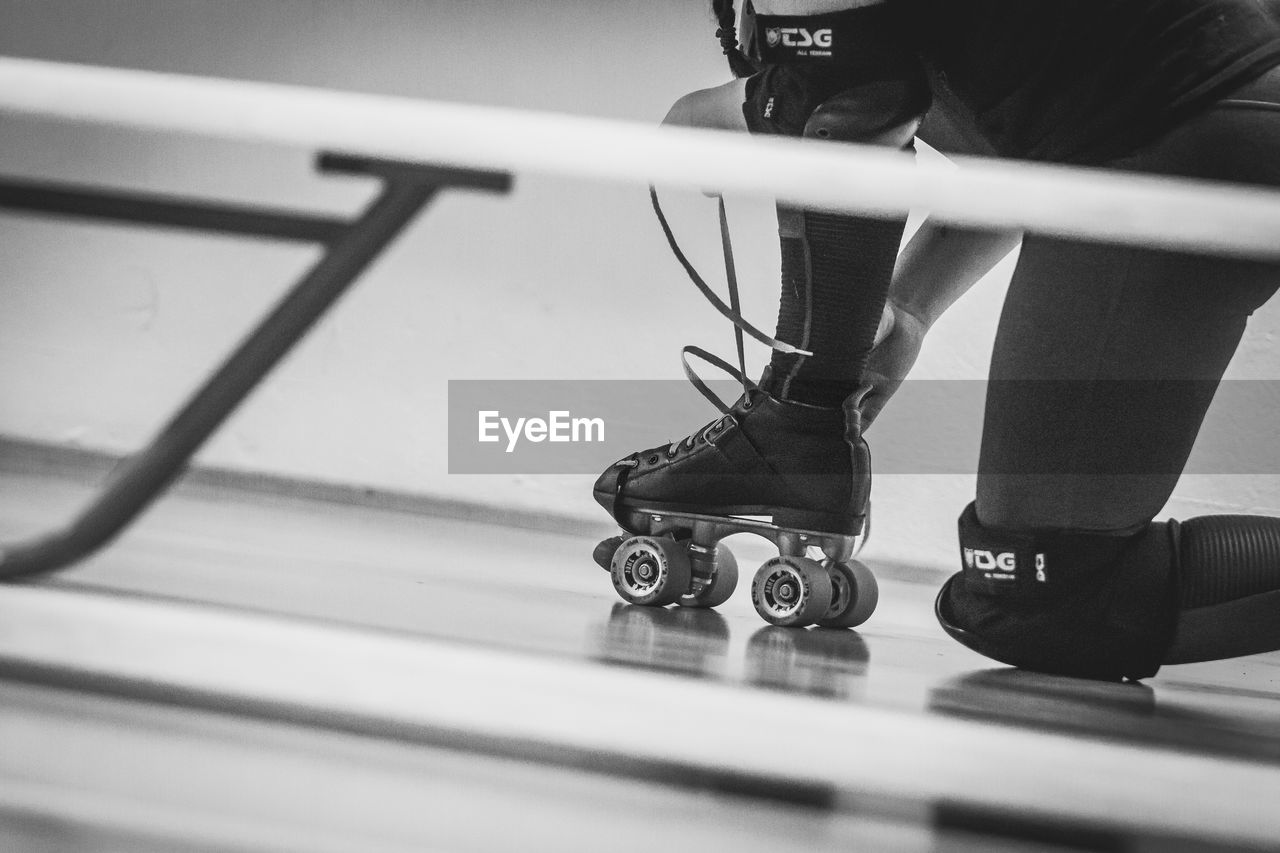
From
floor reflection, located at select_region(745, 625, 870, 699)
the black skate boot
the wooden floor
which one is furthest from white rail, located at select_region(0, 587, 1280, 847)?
the black skate boot

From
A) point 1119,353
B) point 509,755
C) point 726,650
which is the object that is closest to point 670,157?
point 509,755

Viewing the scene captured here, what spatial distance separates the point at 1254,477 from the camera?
2.09 m

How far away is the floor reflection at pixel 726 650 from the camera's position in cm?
67

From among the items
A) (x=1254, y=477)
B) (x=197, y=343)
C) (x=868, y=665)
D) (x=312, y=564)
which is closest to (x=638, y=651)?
(x=868, y=665)

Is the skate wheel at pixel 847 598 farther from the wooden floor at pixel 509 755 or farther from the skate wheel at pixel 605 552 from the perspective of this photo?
the wooden floor at pixel 509 755

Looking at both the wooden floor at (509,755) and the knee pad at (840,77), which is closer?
the wooden floor at (509,755)

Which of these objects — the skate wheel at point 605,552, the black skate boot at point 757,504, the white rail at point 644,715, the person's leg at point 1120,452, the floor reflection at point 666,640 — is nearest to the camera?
the white rail at point 644,715

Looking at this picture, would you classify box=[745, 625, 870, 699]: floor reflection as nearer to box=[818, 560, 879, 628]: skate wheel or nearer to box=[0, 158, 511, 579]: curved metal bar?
box=[818, 560, 879, 628]: skate wheel

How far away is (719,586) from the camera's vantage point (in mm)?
1275

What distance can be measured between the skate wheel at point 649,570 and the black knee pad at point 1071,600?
12.8 inches

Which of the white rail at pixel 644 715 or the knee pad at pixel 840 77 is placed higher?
the knee pad at pixel 840 77

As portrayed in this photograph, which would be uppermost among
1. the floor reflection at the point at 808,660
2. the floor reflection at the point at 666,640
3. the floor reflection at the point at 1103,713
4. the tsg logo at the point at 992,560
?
the tsg logo at the point at 992,560

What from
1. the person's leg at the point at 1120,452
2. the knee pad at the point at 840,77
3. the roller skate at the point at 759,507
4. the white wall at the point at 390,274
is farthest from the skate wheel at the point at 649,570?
the white wall at the point at 390,274

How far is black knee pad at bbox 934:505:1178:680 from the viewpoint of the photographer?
35.3 inches
